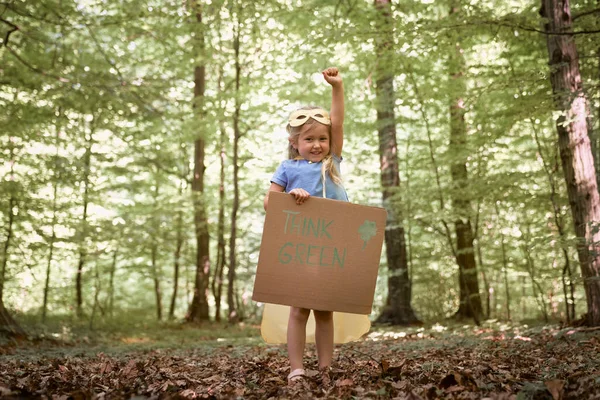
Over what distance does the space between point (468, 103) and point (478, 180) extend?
6.69ft

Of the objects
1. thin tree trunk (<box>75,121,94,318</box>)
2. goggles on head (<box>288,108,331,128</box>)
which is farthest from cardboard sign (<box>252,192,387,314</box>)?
thin tree trunk (<box>75,121,94,318</box>)

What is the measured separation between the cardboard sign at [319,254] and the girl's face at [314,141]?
454 millimetres

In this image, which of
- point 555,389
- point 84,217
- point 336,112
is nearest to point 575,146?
point 336,112

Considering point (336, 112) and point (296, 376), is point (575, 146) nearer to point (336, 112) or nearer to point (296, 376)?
point (336, 112)

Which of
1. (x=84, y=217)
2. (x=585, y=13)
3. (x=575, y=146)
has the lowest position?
(x=575, y=146)

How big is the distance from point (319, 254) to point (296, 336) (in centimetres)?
57

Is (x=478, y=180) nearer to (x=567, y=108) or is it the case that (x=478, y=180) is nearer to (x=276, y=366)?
(x=567, y=108)

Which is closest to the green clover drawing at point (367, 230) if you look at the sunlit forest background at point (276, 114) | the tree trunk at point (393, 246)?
the sunlit forest background at point (276, 114)

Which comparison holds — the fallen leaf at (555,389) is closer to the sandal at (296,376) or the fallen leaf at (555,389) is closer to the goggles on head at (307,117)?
the sandal at (296,376)

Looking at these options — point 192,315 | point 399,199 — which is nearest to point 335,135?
point 399,199

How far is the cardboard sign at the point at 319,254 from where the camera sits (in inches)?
129

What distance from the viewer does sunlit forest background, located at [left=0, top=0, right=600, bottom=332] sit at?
6.80m

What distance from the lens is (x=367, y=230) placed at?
133 inches

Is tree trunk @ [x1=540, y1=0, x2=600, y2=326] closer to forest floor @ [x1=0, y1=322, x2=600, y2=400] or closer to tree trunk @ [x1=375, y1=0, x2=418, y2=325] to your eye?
forest floor @ [x1=0, y1=322, x2=600, y2=400]
